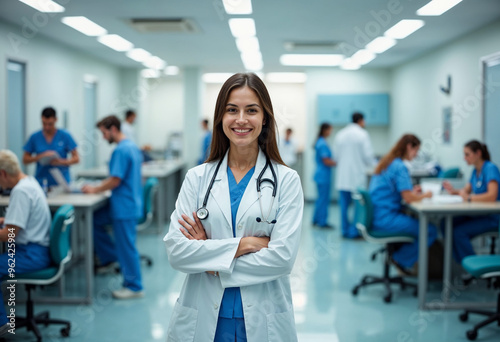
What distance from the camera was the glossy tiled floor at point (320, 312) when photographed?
3.52 meters

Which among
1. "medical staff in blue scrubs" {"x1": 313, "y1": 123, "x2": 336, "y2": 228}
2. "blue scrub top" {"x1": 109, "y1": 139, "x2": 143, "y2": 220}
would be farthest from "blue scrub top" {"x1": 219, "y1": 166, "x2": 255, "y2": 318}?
"medical staff in blue scrubs" {"x1": 313, "y1": 123, "x2": 336, "y2": 228}

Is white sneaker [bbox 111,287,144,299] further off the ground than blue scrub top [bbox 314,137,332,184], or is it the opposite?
blue scrub top [bbox 314,137,332,184]

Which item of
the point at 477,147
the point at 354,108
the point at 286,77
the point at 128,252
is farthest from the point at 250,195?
the point at 286,77

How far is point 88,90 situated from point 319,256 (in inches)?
189

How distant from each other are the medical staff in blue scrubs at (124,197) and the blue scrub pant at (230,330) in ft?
8.84

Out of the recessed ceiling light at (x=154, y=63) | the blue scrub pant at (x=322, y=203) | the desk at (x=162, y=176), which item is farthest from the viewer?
the recessed ceiling light at (x=154, y=63)

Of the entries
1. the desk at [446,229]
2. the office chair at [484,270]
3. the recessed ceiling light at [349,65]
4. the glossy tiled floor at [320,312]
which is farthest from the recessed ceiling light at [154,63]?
the office chair at [484,270]

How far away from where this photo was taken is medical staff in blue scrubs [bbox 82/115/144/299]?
418 centimetres

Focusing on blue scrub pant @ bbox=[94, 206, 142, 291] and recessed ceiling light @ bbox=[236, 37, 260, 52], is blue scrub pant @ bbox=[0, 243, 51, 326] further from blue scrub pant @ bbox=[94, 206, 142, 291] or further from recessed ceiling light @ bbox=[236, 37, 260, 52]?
recessed ceiling light @ bbox=[236, 37, 260, 52]

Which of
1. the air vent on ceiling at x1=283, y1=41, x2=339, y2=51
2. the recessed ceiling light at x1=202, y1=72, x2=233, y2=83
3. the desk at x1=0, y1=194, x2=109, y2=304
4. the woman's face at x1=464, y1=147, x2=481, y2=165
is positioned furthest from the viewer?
the recessed ceiling light at x1=202, y1=72, x2=233, y2=83

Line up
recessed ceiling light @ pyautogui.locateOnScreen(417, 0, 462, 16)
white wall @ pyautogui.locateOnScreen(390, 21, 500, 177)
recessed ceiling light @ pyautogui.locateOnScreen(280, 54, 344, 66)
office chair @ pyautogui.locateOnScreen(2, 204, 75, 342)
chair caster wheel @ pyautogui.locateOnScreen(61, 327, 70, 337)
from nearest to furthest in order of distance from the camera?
office chair @ pyautogui.locateOnScreen(2, 204, 75, 342)
chair caster wheel @ pyautogui.locateOnScreen(61, 327, 70, 337)
recessed ceiling light @ pyautogui.locateOnScreen(417, 0, 462, 16)
white wall @ pyautogui.locateOnScreen(390, 21, 500, 177)
recessed ceiling light @ pyautogui.locateOnScreen(280, 54, 344, 66)

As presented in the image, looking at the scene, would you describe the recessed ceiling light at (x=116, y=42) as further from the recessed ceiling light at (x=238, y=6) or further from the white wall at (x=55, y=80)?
the recessed ceiling light at (x=238, y=6)

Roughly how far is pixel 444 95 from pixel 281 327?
19.4 feet

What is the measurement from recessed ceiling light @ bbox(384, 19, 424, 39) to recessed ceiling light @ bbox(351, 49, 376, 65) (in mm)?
1320
